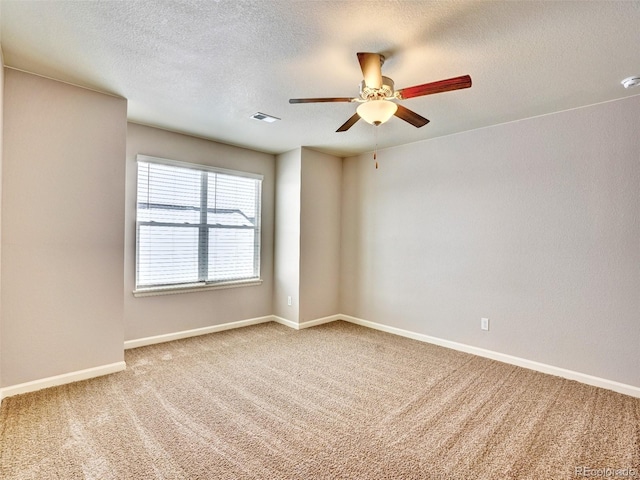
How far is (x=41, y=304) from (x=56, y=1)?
7.05 feet

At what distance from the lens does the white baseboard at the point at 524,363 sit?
283 centimetres

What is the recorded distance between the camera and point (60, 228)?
108 inches

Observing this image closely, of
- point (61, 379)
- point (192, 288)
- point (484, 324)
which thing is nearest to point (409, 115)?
point (484, 324)

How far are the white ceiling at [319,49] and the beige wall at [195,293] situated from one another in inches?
26.2

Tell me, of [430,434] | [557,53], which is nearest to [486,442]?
[430,434]

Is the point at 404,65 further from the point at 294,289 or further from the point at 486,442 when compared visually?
the point at 294,289

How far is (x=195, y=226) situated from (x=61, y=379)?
A: 6.57ft

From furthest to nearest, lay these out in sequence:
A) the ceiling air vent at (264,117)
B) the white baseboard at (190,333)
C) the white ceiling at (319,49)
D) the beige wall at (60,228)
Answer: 1. the white baseboard at (190,333)
2. the ceiling air vent at (264,117)
3. the beige wall at (60,228)
4. the white ceiling at (319,49)

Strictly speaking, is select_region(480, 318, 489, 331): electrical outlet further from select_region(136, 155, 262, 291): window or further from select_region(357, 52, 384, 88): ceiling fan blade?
select_region(136, 155, 262, 291): window

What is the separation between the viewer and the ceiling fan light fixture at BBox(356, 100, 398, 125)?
2.20 m

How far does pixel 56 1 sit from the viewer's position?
70.2 inches

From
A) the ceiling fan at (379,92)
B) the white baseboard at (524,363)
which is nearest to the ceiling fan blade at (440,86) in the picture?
the ceiling fan at (379,92)

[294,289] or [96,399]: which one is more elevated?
[294,289]

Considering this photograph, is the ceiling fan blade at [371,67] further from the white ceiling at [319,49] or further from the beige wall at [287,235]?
the beige wall at [287,235]
